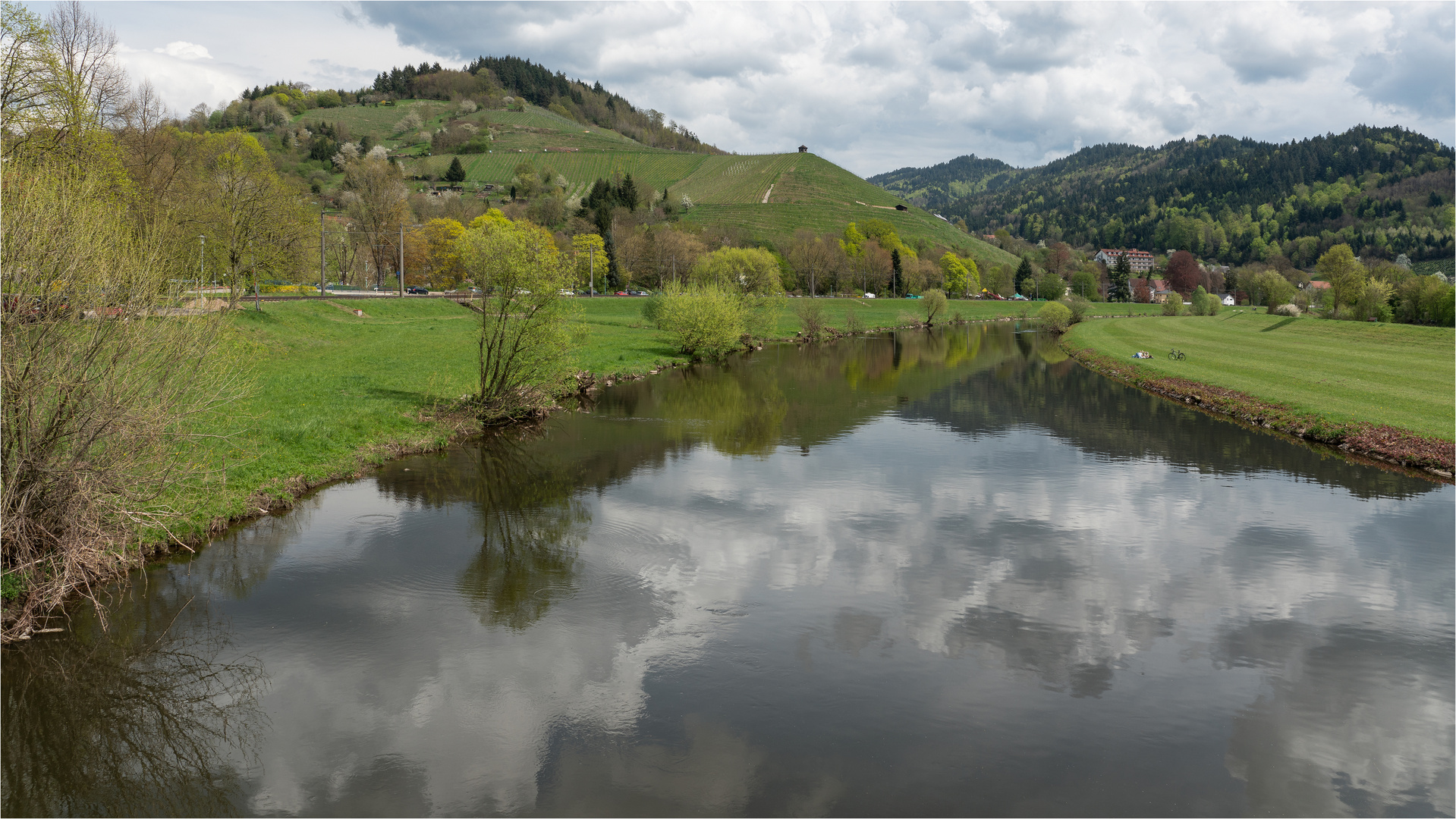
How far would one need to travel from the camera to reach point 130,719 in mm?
10828

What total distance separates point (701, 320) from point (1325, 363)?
39394 mm

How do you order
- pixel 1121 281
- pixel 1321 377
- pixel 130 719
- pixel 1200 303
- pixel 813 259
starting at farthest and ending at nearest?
pixel 1121 281, pixel 813 259, pixel 1200 303, pixel 1321 377, pixel 130 719

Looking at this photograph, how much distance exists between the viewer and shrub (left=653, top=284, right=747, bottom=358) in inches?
2293

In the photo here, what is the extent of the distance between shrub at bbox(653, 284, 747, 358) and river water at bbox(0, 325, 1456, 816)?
3506 cm

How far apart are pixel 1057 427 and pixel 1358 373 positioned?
21383mm

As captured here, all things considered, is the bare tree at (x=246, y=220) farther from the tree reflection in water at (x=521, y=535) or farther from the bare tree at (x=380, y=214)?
the bare tree at (x=380, y=214)

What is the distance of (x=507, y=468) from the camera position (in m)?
25.4

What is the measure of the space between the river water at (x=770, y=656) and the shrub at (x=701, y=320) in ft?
115

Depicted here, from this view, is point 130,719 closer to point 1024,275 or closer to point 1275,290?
point 1275,290

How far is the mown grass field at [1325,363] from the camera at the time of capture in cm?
3281

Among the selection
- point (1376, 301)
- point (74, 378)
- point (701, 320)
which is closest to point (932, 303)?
point (1376, 301)

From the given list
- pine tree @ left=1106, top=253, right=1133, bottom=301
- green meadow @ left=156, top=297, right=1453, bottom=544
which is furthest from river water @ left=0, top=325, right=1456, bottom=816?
pine tree @ left=1106, top=253, right=1133, bottom=301

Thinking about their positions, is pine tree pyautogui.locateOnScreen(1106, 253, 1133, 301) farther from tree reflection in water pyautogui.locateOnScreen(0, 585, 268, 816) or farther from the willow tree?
tree reflection in water pyautogui.locateOnScreen(0, 585, 268, 816)

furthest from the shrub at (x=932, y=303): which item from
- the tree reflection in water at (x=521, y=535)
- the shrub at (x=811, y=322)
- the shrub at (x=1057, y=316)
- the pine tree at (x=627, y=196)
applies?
the tree reflection in water at (x=521, y=535)
